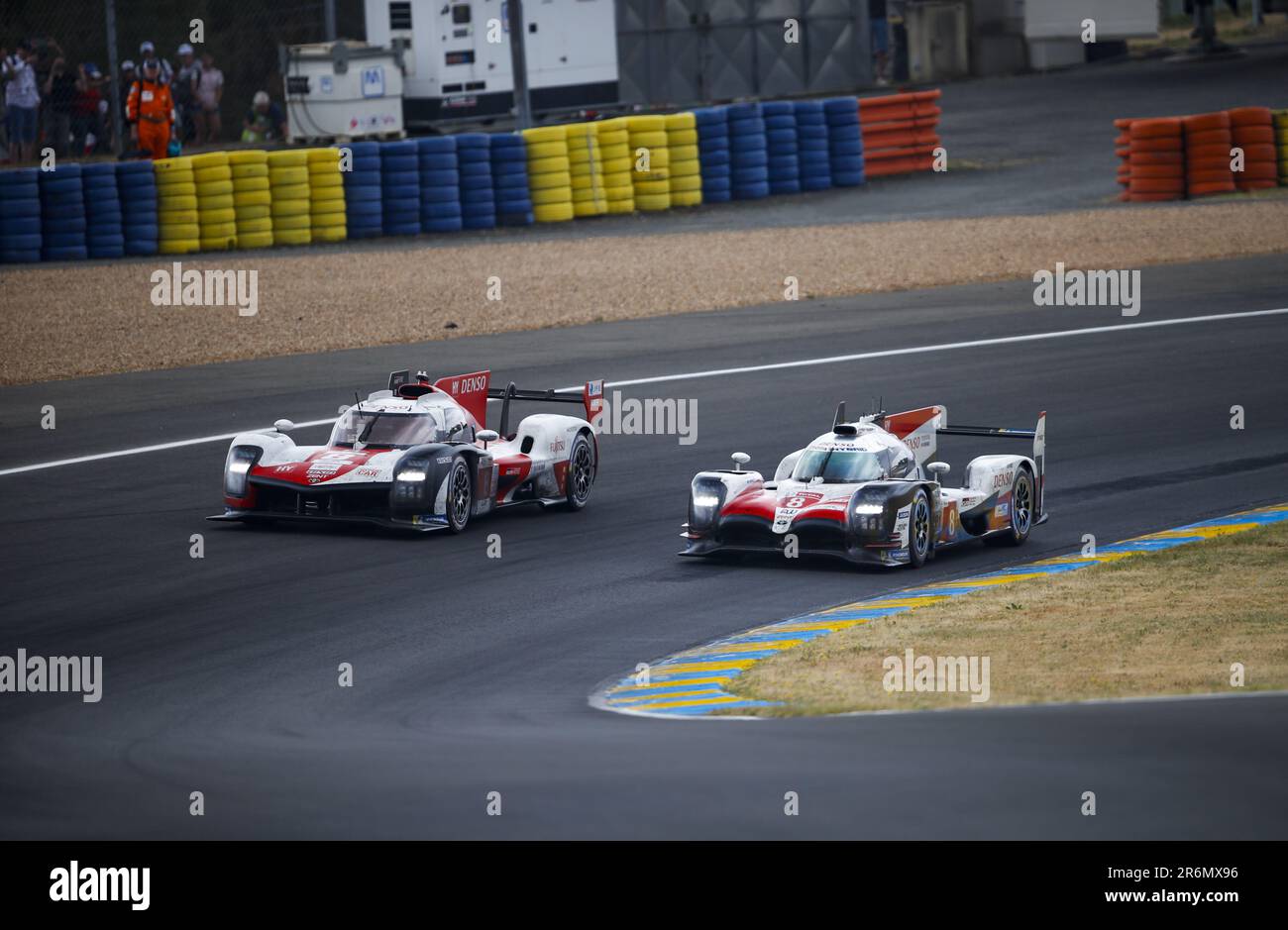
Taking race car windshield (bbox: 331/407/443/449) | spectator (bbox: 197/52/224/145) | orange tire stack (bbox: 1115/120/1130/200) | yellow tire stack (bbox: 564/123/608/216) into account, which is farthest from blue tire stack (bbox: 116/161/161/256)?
orange tire stack (bbox: 1115/120/1130/200)

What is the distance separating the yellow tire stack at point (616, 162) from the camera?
109 ft

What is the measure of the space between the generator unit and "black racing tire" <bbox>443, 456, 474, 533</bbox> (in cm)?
2634

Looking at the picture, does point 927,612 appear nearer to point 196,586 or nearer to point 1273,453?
point 196,586

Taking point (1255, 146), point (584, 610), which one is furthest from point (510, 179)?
point (584, 610)

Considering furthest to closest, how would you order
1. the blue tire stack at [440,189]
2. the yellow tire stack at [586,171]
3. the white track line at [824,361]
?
1. the yellow tire stack at [586,171]
2. the blue tire stack at [440,189]
3. the white track line at [824,361]

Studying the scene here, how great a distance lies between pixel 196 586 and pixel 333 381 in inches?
350

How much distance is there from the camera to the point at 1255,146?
3409 cm

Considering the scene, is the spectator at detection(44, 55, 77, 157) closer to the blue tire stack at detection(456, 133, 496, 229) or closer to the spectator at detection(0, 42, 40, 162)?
the spectator at detection(0, 42, 40, 162)

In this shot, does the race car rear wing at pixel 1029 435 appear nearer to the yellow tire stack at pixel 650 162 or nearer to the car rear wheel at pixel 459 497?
the car rear wheel at pixel 459 497

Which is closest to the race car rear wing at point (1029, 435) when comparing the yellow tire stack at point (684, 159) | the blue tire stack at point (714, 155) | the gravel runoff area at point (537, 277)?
the gravel runoff area at point (537, 277)

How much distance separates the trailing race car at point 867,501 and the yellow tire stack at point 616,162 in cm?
1988

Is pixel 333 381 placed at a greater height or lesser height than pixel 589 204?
lesser

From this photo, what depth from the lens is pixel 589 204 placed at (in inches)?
1340
